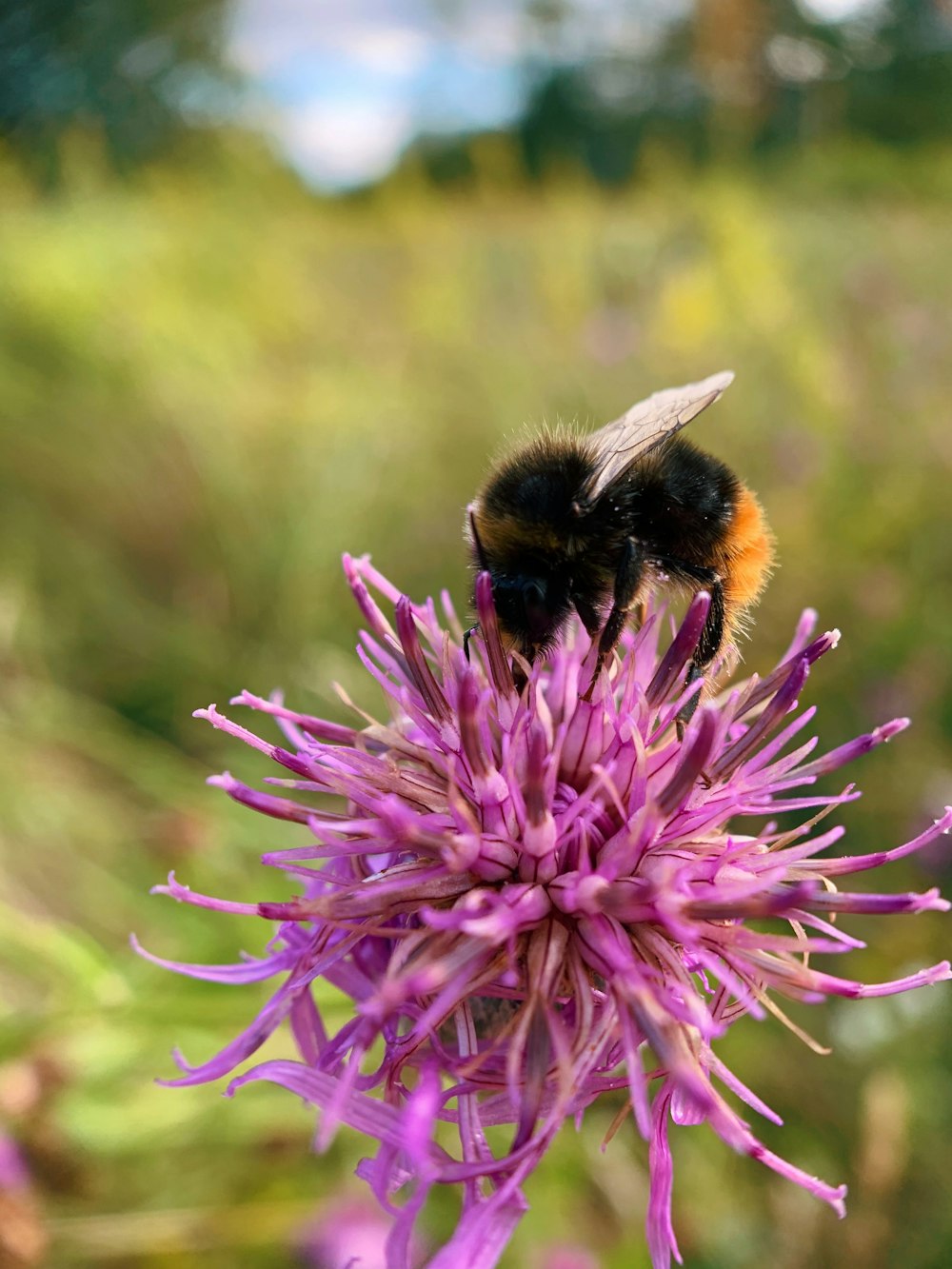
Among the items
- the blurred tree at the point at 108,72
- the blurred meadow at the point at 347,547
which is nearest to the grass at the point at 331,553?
the blurred meadow at the point at 347,547

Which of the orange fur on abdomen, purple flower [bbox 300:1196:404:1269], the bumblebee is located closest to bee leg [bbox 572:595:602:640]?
the bumblebee

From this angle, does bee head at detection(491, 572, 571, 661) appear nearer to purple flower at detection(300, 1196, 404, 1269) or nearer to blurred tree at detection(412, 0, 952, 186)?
purple flower at detection(300, 1196, 404, 1269)

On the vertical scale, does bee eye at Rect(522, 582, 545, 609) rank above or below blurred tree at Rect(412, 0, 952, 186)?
below

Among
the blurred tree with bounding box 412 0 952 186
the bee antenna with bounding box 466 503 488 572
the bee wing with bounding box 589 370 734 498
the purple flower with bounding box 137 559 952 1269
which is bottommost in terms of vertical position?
the purple flower with bounding box 137 559 952 1269

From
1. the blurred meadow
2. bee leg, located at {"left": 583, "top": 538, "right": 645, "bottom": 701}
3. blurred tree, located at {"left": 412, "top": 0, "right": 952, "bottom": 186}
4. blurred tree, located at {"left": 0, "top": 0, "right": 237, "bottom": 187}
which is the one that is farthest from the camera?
blurred tree, located at {"left": 0, "top": 0, "right": 237, "bottom": 187}

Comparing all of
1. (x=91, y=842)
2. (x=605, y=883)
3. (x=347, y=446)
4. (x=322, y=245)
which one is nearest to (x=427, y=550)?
(x=347, y=446)

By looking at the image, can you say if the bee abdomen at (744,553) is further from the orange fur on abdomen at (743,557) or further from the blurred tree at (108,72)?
the blurred tree at (108,72)
